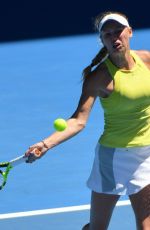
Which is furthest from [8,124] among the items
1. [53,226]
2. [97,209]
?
[97,209]

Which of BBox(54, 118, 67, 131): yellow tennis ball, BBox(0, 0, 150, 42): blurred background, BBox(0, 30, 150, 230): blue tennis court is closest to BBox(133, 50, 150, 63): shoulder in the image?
BBox(54, 118, 67, 131): yellow tennis ball

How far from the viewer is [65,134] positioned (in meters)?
5.05

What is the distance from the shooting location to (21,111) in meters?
8.99

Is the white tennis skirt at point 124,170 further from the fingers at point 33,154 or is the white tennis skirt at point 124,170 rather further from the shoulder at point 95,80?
the fingers at point 33,154

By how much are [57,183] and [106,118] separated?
7.05 feet

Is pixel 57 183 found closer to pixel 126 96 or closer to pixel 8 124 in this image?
pixel 8 124

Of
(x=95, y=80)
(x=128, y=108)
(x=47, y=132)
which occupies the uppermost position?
(x=95, y=80)

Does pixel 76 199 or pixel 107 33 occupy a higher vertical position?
pixel 107 33

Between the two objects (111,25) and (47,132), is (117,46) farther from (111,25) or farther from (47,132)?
(47,132)

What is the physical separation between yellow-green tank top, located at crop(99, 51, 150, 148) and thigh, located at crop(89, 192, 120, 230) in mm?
371

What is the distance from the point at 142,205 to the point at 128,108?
66cm

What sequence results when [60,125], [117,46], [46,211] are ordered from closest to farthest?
1. [60,125]
2. [117,46]
3. [46,211]

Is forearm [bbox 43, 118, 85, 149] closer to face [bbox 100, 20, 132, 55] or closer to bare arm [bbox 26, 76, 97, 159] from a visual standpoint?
bare arm [bbox 26, 76, 97, 159]

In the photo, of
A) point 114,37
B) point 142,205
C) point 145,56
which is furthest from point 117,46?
point 142,205
